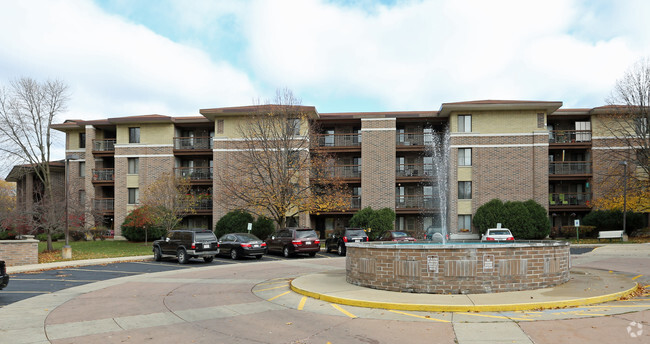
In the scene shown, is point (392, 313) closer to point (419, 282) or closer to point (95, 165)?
point (419, 282)

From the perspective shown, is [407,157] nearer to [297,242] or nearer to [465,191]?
[465,191]

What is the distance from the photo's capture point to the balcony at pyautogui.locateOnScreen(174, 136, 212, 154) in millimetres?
40875

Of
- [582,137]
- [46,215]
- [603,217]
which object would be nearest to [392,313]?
[46,215]

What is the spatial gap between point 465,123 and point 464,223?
817cm

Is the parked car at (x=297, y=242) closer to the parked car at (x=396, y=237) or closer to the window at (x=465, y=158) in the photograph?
the parked car at (x=396, y=237)

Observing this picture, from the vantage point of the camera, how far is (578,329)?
772cm

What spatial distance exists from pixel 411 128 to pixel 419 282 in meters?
31.4

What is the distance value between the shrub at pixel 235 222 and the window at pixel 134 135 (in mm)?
12998

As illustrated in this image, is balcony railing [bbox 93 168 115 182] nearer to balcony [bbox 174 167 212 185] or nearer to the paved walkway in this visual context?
balcony [bbox 174 167 212 185]

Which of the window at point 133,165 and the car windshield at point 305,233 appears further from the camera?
the window at point 133,165

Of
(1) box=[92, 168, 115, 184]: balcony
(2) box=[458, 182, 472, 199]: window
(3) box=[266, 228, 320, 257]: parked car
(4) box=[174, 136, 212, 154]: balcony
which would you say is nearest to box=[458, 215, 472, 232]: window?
(2) box=[458, 182, 472, 199]: window

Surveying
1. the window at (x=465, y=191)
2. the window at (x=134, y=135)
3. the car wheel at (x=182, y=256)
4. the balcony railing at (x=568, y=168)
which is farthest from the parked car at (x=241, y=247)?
the balcony railing at (x=568, y=168)

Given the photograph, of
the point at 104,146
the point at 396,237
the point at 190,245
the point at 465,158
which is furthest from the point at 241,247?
the point at 104,146

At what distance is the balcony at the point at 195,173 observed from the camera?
1603 inches
